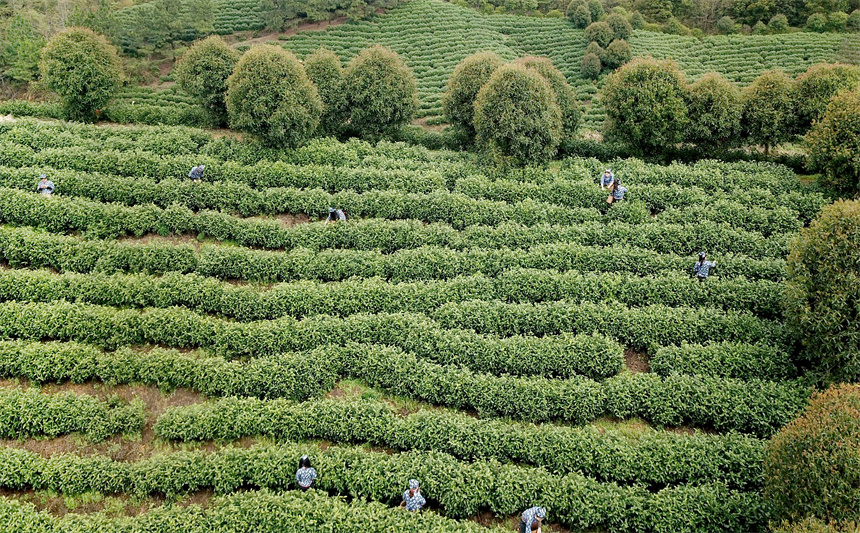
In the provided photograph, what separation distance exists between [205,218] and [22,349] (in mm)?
8306

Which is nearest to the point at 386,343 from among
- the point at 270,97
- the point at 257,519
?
the point at 257,519

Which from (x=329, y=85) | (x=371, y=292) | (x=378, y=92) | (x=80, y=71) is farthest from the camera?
(x=80, y=71)

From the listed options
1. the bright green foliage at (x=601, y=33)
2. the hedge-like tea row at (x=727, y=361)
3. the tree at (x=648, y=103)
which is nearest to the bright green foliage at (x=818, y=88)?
the tree at (x=648, y=103)

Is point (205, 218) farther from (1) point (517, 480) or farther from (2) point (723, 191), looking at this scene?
(2) point (723, 191)

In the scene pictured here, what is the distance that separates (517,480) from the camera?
14977 millimetres

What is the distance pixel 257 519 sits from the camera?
14.2 metres

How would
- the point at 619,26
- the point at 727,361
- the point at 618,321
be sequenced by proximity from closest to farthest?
the point at 727,361 → the point at 618,321 → the point at 619,26

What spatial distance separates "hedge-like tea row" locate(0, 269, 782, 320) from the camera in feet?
67.3

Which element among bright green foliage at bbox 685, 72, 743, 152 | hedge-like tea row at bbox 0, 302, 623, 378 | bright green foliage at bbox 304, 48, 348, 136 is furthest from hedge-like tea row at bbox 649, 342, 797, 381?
bright green foliage at bbox 304, 48, 348, 136

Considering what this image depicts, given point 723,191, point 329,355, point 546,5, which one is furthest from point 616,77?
point 546,5

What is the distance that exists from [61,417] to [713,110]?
29531 millimetres

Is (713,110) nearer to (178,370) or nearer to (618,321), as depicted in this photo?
(618,321)

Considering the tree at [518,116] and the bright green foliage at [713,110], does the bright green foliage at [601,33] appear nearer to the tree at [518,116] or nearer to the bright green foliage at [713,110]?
the bright green foliage at [713,110]

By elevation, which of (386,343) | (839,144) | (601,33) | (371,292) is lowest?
(386,343)
